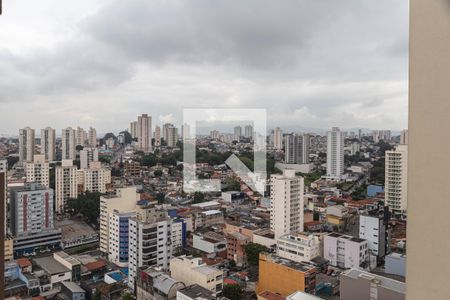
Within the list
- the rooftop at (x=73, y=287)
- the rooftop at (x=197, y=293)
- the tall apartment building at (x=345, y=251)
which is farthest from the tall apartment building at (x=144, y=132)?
the rooftop at (x=197, y=293)

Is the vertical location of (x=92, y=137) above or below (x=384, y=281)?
above

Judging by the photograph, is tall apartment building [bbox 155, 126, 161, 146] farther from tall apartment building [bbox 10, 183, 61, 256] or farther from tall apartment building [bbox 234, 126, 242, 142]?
tall apartment building [bbox 234, 126, 242, 142]

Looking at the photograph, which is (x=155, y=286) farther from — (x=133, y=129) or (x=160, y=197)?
(x=133, y=129)

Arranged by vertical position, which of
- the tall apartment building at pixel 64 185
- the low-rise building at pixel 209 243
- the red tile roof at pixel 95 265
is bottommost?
the red tile roof at pixel 95 265

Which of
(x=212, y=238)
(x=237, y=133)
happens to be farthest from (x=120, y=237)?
(x=237, y=133)

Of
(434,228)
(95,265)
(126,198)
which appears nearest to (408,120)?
(434,228)

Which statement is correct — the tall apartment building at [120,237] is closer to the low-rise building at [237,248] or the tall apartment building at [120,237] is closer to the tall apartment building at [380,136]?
the low-rise building at [237,248]

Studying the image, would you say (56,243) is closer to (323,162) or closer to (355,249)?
(355,249)
